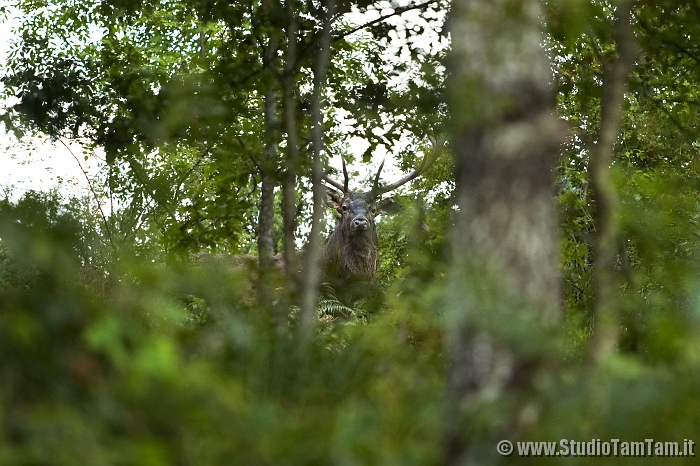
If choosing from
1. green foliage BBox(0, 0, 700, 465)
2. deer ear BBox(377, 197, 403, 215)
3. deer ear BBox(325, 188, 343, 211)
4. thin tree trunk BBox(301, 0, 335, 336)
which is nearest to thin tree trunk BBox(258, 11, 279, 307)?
green foliage BBox(0, 0, 700, 465)

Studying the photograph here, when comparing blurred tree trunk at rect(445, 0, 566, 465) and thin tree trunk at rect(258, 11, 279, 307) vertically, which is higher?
thin tree trunk at rect(258, 11, 279, 307)

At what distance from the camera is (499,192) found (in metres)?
2.42

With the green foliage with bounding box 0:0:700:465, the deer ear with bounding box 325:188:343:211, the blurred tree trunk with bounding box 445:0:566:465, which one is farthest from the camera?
the deer ear with bounding box 325:188:343:211

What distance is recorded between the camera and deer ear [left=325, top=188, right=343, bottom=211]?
42.6ft

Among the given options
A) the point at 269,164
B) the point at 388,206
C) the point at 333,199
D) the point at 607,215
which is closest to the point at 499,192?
the point at 607,215

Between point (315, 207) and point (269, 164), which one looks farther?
point (269, 164)

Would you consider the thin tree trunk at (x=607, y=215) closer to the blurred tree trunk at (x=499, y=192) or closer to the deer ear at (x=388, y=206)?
the blurred tree trunk at (x=499, y=192)

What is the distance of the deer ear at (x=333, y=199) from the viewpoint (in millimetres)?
12984

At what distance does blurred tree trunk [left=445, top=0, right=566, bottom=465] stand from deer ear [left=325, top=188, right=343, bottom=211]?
1035 centimetres

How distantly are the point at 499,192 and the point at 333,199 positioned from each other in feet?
35.1

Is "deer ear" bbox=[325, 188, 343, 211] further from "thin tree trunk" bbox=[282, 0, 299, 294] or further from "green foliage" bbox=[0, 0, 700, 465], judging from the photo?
"thin tree trunk" bbox=[282, 0, 299, 294]

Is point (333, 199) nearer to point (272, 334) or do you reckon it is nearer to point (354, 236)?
point (354, 236)

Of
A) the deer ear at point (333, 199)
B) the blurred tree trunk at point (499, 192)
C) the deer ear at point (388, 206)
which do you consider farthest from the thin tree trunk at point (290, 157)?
the deer ear at point (333, 199)

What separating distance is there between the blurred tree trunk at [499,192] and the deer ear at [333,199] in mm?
10351
